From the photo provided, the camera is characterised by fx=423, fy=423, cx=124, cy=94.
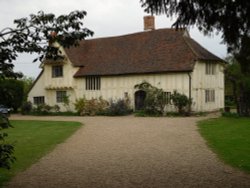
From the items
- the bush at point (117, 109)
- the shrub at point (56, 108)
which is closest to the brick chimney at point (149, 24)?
the bush at point (117, 109)

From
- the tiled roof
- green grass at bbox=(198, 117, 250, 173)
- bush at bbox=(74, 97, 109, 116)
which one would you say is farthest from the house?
green grass at bbox=(198, 117, 250, 173)

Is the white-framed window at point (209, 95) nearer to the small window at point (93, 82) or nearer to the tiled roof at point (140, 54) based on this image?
the tiled roof at point (140, 54)

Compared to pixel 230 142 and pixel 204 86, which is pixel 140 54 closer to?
pixel 204 86

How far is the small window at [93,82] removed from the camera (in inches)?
1438

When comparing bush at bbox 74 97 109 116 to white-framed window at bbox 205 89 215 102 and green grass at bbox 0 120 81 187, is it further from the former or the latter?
green grass at bbox 0 120 81 187

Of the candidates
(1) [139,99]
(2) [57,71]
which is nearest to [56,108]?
(2) [57,71]

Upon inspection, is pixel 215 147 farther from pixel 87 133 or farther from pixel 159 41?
pixel 159 41

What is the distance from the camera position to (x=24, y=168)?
11.3 m

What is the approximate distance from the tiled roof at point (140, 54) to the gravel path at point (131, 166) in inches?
602

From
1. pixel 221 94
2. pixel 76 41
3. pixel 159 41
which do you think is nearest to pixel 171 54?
pixel 159 41

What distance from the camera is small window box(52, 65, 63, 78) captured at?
38.5 metres

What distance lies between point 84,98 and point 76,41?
28960mm

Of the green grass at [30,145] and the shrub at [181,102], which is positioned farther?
the shrub at [181,102]

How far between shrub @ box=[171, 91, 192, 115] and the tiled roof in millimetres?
2033
